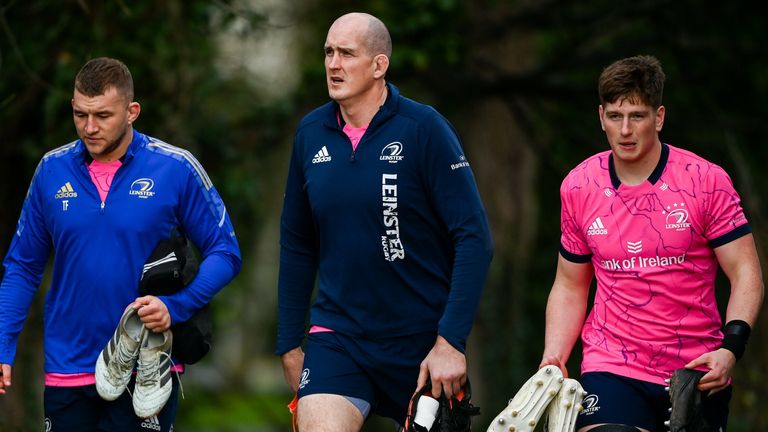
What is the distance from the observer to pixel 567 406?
18.0ft

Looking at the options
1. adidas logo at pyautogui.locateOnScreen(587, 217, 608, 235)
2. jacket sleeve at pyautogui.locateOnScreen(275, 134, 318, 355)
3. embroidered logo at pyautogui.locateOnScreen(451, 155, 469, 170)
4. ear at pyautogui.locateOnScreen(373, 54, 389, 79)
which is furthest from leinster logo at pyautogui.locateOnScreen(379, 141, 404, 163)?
adidas logo at pyautogui.locateOnScreen(587, 217, 608, 235)

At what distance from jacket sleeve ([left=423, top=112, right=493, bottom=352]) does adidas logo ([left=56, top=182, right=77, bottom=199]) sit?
1.64 metres

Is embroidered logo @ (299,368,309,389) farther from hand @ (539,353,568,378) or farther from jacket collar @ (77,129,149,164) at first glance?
jacket collar @ (77,129,149,164)

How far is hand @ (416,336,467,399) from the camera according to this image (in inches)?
216

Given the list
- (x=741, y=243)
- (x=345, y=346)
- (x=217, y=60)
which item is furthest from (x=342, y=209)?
(x=217, y=60)

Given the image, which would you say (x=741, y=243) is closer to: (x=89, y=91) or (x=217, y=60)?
(x=89, y=91)

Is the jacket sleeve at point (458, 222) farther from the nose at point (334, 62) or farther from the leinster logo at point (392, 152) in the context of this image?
the nose at point (334, 62)

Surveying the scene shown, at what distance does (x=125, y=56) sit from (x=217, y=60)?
3510 millimetres

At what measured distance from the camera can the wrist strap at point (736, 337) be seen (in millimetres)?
5418

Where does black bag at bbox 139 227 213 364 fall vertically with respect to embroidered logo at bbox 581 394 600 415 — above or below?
above

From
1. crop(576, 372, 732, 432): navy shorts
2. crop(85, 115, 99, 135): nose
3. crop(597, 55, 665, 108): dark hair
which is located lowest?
crop(576, 372, 732, 432): navy shorts

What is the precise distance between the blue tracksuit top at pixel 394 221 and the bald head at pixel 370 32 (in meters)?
0.27

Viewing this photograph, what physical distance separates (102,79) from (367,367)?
1796 mm

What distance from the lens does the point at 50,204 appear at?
5.96 metres
